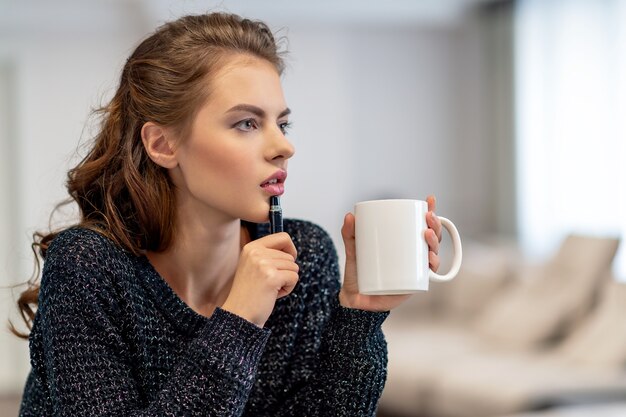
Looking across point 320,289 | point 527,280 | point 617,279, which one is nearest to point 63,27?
point 527,280

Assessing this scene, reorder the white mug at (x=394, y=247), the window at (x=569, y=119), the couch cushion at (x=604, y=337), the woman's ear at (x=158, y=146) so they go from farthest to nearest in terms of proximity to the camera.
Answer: the window at (x=569, y=119), the couch cushion at (x=604, y=337), the woman's ear at (x=158, y=146), the white mug at (x=394, y=247)

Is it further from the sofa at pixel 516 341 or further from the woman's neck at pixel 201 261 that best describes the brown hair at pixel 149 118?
the sofa at pixel 516 341

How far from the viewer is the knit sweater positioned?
1194 millimetres

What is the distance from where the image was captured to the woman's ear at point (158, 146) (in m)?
1.39

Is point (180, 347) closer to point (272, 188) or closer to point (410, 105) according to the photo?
point (272, 188)

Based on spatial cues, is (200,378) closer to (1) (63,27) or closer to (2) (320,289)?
(2) (320,289)

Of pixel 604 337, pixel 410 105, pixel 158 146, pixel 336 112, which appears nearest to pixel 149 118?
pixel 158 146

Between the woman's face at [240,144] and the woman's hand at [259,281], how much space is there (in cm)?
9

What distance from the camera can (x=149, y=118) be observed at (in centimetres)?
140

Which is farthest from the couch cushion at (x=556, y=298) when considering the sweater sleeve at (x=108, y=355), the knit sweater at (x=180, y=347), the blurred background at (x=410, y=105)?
the sweater sleeve at (x=108, y=355)

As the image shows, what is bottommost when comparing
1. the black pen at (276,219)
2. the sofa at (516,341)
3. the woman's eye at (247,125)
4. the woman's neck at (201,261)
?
the sofa at (516,341)

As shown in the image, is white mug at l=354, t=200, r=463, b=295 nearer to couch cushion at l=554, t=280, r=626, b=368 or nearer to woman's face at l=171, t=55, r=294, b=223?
woman's face at l=171, t=55, r=294, b=223

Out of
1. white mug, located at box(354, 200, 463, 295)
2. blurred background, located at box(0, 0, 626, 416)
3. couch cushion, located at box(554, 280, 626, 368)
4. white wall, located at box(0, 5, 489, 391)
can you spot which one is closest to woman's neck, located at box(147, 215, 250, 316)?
white mug, located at box(354, 200, 463, 295)

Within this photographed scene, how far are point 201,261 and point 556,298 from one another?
2.97 meters
